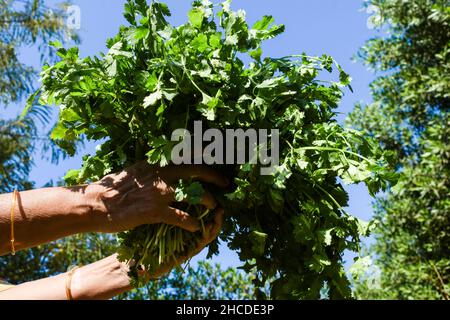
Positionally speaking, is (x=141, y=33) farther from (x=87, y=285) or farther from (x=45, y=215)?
(x=87, y=285)

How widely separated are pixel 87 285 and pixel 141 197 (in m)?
0.82

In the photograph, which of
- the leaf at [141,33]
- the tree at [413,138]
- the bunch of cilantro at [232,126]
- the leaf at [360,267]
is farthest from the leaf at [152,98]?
the tree at [413,138]

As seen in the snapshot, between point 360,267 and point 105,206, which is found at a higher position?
point 105,206

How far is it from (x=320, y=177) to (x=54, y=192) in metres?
0.75

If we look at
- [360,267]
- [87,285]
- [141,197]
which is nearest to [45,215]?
[141,197]

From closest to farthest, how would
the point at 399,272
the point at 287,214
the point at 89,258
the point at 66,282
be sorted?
the point at 287,214 → the point at 66,282 → the point at 399,272 → the point at 89,258

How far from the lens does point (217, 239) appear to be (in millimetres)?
1752

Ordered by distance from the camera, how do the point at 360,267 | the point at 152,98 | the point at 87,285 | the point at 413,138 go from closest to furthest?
the point at 152,98
the point at 360,267
the point at 87,285
the point at 413,138

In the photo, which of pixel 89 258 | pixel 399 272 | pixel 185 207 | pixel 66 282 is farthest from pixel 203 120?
pixel 89 258

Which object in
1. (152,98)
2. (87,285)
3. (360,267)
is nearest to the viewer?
(152,98)

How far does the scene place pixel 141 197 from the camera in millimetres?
1526

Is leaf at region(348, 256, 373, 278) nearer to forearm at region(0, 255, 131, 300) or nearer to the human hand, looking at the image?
the human hand

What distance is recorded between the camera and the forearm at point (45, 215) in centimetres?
154
